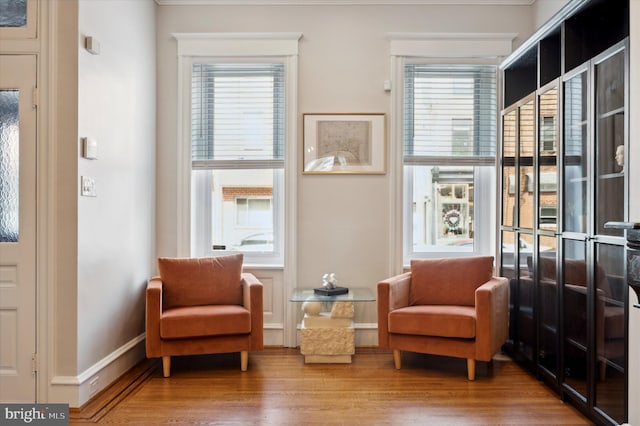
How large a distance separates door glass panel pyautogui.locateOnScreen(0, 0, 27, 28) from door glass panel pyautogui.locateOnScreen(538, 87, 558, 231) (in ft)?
10.6

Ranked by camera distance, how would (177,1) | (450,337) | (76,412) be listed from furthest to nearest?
(177,1) → (450,337) → (76,412)

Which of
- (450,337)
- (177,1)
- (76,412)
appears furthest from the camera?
(177,1)

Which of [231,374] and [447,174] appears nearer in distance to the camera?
[231,374]

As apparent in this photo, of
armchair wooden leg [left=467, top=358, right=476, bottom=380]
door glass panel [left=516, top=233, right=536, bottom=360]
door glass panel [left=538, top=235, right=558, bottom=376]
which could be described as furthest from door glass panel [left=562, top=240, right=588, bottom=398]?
armchair wooden leg [left=467, top=358, right=476, bottom=380]

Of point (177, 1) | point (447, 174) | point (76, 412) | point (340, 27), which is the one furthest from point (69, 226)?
point (447, 174)

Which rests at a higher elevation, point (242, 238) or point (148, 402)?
point (242, 238)

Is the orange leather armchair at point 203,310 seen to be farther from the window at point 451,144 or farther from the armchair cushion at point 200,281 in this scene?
the window at point 451,144

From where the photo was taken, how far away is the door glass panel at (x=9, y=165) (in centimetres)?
310

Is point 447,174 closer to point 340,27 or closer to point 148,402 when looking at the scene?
point 340,27

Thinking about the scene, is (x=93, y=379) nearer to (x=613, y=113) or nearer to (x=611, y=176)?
(x=611, y=176)

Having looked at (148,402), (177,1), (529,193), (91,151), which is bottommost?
(148,402)

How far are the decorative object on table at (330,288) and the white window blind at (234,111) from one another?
41.5 inches

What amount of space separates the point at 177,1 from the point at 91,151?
190cm

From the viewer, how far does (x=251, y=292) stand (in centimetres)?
382
